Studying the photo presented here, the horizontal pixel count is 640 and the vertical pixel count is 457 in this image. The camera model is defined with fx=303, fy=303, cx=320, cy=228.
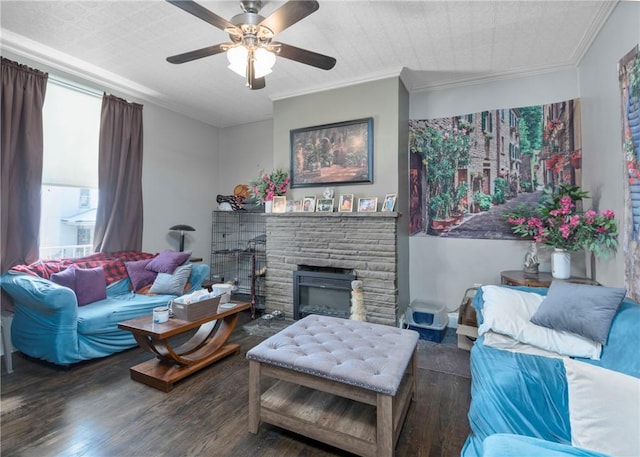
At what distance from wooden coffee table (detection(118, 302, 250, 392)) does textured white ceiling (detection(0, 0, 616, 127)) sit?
2.39 m

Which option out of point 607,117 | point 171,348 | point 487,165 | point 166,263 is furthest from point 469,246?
point 166,263

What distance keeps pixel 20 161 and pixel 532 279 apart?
4.75m

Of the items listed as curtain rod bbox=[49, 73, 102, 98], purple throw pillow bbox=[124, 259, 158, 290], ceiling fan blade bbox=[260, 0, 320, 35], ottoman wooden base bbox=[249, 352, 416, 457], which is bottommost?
ottoman wooden base bbox=[249, 352, 416, 457]

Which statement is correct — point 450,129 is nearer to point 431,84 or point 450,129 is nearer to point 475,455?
point 431,84

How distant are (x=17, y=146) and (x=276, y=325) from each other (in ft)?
9.98

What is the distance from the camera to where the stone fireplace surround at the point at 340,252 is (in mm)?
3262

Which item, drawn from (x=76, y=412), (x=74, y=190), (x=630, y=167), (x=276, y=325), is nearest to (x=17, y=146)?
(x=74, y=190)

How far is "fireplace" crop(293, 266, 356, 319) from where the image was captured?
137 inches

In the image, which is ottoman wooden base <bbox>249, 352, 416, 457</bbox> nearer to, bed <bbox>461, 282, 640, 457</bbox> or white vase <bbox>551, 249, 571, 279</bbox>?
bed <bbox>461, 282, 640, 457</bbox>

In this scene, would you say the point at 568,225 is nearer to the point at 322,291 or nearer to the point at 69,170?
the point at 322,291

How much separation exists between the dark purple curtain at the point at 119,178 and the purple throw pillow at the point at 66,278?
63 centimetres

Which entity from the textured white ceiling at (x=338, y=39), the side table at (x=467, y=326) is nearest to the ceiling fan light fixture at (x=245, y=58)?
the textured white ceiling at (x=338, y=39)

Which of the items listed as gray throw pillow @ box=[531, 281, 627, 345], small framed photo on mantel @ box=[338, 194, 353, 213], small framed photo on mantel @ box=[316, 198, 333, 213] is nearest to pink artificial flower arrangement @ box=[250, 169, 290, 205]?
small framed photo on mantel @ box=[316, 198, 333, 213]

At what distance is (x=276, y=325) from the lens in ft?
11.6
